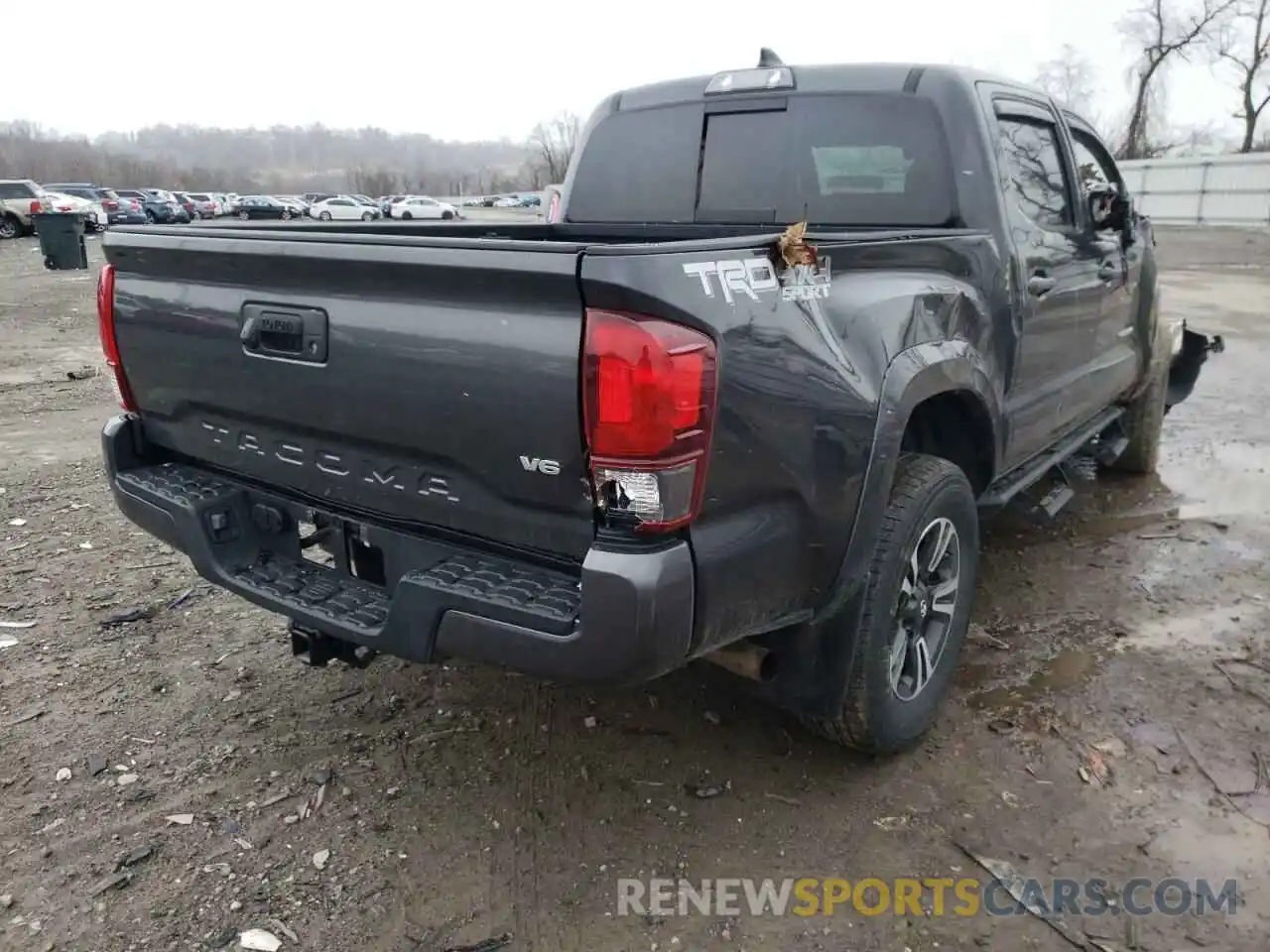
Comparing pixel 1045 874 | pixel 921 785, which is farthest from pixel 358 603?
pixel 1045 874

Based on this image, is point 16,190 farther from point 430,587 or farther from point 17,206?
point 430,587

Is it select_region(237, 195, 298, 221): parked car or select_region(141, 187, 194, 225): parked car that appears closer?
select_region(237, 195, 298, 221): parked car

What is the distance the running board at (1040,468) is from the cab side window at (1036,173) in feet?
3.13

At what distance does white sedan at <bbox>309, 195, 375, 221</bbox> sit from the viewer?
51719 millimetres

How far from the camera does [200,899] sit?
2432 millimetres

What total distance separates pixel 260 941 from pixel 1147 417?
5399mm

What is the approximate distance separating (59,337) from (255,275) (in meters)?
10.5

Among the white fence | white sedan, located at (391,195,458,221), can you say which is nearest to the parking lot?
the white fence

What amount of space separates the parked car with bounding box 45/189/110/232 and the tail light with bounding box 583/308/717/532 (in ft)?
104

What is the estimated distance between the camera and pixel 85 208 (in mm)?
31344

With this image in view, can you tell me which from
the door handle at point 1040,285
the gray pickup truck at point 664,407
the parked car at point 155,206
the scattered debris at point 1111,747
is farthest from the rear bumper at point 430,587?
the parked car at point 155,206

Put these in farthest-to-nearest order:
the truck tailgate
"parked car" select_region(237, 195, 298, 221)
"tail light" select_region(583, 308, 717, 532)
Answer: "parked car" select_region(237, 195, 298, 221)
the truck tailgate
"tail light" select_region(583, 308, 717, 532)

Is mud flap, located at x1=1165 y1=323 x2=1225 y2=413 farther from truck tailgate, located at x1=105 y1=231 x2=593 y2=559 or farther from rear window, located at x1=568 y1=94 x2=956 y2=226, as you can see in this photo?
truck tailgate, located at x1=105 y1=231 x2=593 y2=559

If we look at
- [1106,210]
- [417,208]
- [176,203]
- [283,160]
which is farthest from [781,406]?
[283,160]
